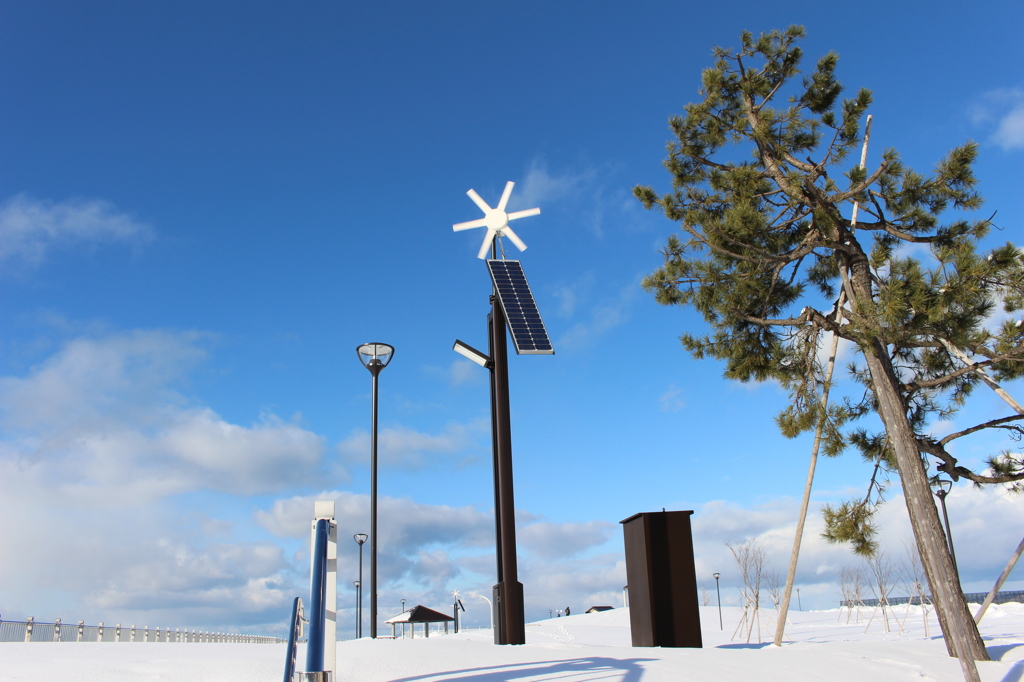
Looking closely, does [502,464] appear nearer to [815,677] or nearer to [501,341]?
[501,341]

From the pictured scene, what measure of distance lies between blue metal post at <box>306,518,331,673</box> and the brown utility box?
5938 millimetres

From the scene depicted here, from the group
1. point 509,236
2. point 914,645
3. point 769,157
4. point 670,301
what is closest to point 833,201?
point 769,157

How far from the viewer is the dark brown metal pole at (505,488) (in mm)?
9117

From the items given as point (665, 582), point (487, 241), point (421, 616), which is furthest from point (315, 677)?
point (421, 616)

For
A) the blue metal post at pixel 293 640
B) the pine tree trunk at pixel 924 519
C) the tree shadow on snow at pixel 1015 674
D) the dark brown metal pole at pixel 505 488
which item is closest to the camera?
the blue metal post at pixel 293 640

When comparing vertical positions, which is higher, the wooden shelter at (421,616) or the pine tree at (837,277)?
the pine tree at (837,277)

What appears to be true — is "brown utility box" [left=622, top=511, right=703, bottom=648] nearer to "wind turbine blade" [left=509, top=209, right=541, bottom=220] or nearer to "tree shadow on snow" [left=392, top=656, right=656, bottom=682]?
"tree shadow on snow" [left=392, top=656, right=656, bottom=682]

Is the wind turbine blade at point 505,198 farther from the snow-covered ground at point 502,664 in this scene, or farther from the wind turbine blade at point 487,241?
the snow-covered ground at point 502,664

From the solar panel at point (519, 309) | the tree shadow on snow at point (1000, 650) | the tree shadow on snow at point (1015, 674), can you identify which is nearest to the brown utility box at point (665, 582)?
the solar panel at point (519, 309)

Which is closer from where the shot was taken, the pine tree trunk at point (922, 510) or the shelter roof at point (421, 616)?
the pine tree trunk at point (922, 510)

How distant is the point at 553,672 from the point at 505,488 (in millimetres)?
3912

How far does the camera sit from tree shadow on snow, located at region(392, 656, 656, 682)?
18.0ft

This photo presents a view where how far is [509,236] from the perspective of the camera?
40.8ft

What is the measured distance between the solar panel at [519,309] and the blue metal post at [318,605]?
18.6 feet
